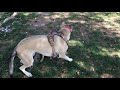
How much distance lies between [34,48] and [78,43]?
212 centimetres

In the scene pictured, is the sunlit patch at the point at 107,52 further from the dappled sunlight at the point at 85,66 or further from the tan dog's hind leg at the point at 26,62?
the tan dog's hind leg at the point at 26,62

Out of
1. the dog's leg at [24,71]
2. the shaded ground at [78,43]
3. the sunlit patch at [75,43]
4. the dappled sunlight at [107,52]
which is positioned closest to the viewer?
the dog's leg at [24,71]

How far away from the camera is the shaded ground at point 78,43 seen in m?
6.93

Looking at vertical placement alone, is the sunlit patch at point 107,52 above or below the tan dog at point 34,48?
below

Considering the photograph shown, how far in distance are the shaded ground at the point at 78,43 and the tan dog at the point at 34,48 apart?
0.41 meters

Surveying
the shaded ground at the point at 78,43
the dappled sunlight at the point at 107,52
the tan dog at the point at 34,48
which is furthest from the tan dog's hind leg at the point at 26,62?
the dappled sunlight at the point at 107,52

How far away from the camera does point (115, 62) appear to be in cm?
727

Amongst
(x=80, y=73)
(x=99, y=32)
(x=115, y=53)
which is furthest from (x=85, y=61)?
(x=99, y=32)

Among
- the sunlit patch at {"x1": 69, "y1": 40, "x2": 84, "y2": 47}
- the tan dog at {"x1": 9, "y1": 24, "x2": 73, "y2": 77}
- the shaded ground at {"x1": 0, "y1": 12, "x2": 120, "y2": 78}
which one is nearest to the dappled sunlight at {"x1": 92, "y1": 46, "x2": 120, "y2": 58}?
the shaded ground at {"x1": 0, "y1": 12, "x2": 120, "y2": 78}

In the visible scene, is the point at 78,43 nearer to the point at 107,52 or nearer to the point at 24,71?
the point at 107,52

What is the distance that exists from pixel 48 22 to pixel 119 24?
9.26 feet

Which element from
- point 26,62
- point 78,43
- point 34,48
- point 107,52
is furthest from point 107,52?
point 26,62

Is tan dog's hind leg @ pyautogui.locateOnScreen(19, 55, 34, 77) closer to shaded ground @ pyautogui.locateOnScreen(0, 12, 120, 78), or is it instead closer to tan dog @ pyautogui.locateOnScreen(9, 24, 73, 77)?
tan dog @ pyautogui.locateOnScreen(9, 24, 73, 77)
